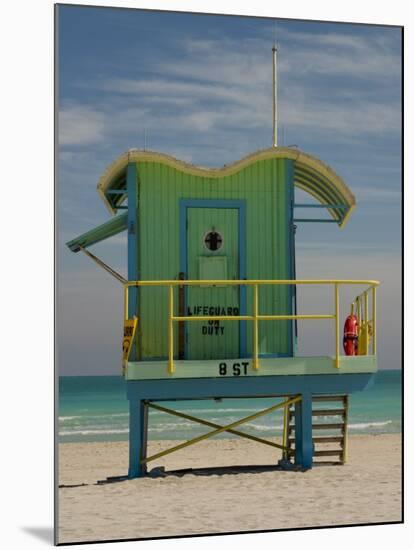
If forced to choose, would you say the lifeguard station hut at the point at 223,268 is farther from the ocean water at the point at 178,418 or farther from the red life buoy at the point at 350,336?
the ocean water at the point at 178,418

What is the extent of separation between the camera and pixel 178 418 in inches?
1457

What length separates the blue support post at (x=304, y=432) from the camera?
16.2 meters

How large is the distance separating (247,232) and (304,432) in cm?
258

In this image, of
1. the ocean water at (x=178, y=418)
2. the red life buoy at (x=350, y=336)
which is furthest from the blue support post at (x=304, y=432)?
the ocean water at (x=178, y=418)

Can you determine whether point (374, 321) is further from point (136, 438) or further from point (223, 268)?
point (136, 438)

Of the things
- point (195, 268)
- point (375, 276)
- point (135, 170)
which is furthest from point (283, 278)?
point (375, 276)

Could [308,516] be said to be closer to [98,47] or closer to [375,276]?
[375,276]

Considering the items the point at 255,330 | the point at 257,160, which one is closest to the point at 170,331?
the point at 255,330

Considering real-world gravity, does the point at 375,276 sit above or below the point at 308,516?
above

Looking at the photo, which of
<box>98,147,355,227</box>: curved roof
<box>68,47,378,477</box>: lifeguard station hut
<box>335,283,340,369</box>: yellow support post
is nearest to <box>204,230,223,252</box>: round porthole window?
<box>68,47,378,477</box>: lifeguard station hut

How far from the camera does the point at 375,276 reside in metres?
32.2

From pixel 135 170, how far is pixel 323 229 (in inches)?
778

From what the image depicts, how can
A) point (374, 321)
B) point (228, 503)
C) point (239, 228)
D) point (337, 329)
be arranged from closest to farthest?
1. point (228, 503)
2. point (337, 329)
3. point (374, 321)
4. point (239, 228)

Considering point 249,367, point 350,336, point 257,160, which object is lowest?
point 249,367
